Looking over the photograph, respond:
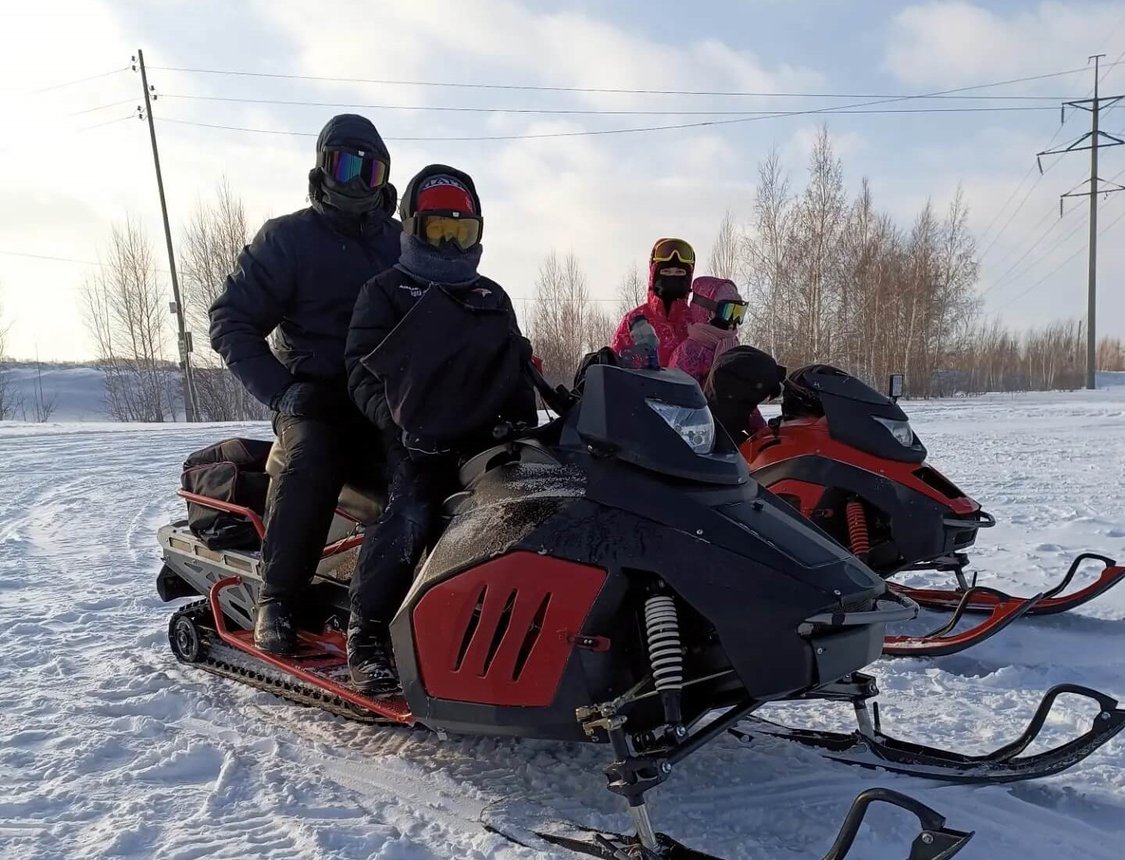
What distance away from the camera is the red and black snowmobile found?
359cm

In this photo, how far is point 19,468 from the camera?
33.1 ft

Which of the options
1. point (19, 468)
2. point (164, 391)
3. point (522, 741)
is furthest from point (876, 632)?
point (164, 391)

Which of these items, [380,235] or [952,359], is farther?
[952,359]

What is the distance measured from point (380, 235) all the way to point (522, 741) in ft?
6.60

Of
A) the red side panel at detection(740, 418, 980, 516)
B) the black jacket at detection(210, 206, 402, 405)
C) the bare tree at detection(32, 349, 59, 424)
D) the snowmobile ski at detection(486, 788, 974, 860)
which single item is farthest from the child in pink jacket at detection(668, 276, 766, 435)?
the bare tree at detection(32, 349, 59, 424)

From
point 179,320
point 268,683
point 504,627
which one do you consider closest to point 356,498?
point 268,683

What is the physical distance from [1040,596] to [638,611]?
6.78 ft

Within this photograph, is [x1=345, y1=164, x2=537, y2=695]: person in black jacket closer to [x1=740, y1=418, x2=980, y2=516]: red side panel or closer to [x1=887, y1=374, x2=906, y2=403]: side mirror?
[x1=740, y1=418, x2=980, y2=516]: red side panel

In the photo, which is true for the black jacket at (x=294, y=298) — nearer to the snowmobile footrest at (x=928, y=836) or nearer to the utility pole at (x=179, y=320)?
the snowmobile footrest at (x=928, y=836)

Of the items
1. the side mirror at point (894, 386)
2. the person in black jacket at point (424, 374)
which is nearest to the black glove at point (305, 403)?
the person in black jacket at point (424, 374)

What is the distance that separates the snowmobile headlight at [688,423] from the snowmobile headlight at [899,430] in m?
1.91

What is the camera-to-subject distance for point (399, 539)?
253 cm

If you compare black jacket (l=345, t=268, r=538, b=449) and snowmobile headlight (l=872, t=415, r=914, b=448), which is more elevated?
black jacket (l=345, t=268, r=538, b=449)

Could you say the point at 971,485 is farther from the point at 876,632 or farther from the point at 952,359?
the point at 952,359
